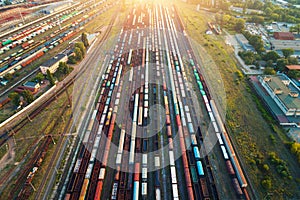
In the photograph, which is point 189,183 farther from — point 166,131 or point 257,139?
point 257,139

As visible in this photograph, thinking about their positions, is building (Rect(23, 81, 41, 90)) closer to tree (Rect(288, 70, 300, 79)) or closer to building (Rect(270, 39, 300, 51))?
tree (Rect(288, 70, 300, 79))

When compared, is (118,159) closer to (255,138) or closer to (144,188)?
(144,188)

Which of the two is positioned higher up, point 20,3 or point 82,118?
point 20,3

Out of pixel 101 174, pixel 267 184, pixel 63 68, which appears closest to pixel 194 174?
pixel 267 184

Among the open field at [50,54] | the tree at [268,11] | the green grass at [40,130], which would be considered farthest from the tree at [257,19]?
the green grass at [40,130]

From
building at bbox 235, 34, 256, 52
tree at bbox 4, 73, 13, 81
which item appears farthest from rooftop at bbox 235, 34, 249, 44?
tree at bbox 4, 73, 13, 81

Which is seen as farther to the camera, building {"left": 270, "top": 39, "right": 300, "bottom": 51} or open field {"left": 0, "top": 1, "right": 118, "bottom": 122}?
building {"left": 270, "top": 39, "right": 300, "bottom": 51}

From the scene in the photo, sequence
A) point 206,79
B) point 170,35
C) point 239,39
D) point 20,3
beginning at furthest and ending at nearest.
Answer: point 20,3
point 170,35
point 239,39
point 206,79

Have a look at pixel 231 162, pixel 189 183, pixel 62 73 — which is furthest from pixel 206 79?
pixel 62 73
